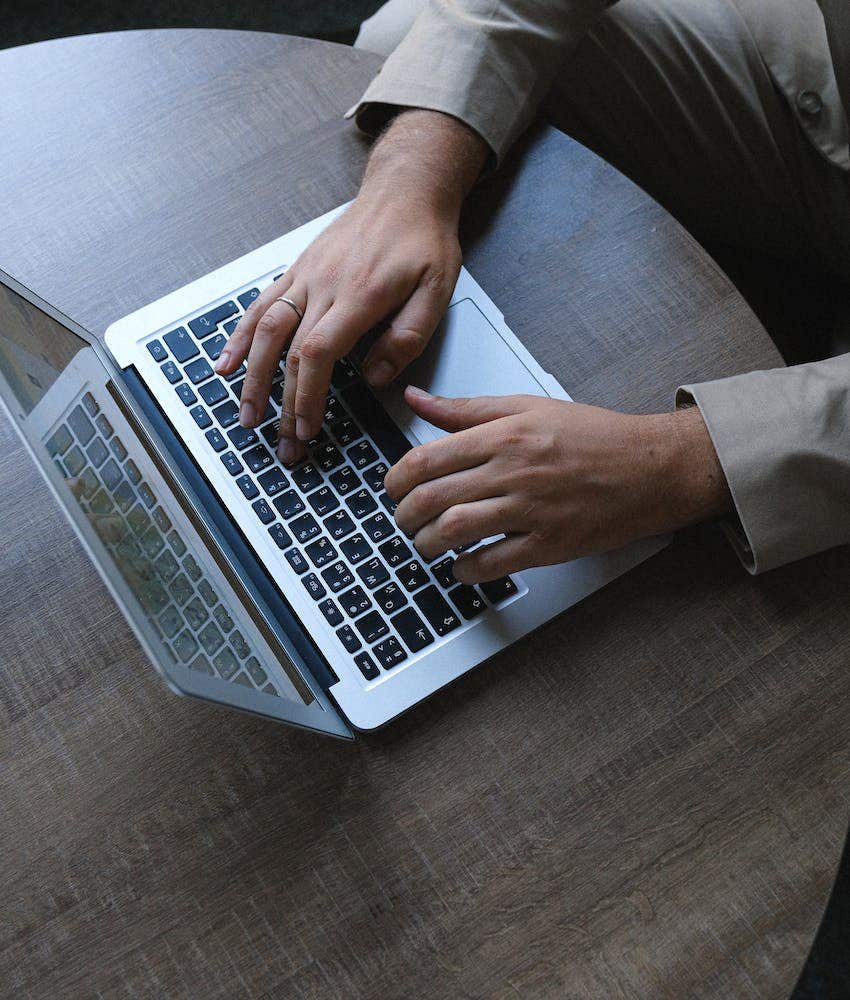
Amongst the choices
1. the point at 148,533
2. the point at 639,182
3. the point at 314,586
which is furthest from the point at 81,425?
the point at 639,182

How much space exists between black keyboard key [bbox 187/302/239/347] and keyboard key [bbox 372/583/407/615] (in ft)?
0.89

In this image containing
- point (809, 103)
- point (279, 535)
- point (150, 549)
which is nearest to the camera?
point (150, 549)

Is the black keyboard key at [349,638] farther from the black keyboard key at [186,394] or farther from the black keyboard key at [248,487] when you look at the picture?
the black keyboard key at [186,394]

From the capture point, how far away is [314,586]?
69cm

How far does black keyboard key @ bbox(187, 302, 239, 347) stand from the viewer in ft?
2.55

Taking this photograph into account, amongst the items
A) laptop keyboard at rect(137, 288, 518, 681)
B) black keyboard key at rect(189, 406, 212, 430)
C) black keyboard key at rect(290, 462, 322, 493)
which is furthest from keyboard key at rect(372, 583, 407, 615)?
black keyboard key at rect(189, 406, 212, 430)

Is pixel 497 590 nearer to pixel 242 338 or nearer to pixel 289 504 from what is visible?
pixel 289 504

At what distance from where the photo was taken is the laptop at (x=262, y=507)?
23.8 inches

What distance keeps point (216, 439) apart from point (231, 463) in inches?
1.0

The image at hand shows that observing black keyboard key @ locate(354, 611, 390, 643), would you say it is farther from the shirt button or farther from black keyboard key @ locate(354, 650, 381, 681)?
the shirt button

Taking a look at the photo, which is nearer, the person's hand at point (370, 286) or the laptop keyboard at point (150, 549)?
the laptop keyboard at point (150, 549)

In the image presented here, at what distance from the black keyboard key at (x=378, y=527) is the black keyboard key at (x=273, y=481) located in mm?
74

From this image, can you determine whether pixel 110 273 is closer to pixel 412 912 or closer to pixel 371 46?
pixel 371 46

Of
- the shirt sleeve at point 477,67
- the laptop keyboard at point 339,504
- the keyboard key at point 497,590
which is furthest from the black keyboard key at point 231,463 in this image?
the shirt sleeve at point 477,67
